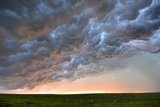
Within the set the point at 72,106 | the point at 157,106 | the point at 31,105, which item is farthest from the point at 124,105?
the point at 31,105

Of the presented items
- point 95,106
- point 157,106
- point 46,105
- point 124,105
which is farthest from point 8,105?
point 157,106

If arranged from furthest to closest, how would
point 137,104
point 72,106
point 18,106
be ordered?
point 18,106, point 72,106, point 137,104

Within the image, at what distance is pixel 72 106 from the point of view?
138ft

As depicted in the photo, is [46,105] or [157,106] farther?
[46,105]

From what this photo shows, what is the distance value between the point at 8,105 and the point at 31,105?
220 inches

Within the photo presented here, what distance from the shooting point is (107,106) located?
3991 centimetres

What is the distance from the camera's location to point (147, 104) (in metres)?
40.2

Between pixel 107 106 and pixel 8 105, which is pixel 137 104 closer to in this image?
pixel 107 106

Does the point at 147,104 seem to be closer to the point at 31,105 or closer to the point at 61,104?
the point at 61,104

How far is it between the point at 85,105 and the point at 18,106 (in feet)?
35.5

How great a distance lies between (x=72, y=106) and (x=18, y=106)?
910cm

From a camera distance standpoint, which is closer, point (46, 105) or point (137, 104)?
point (137, 104)

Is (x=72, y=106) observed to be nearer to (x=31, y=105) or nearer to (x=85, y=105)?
(x=85, y=105)

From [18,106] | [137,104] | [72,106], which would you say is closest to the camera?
[137,104]
